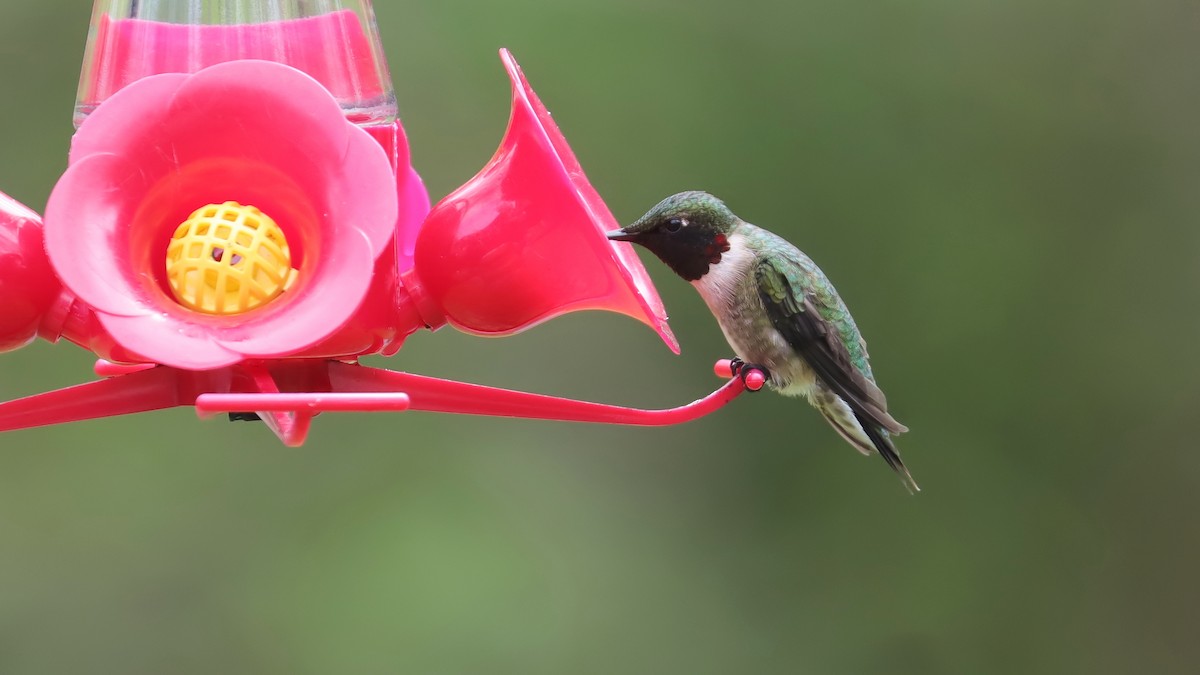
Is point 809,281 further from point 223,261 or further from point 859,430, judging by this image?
point 223,261

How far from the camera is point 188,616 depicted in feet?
16.1

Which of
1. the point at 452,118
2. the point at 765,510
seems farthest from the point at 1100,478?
the point at 452,118

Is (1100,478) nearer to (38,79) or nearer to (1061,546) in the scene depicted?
(1061,546)

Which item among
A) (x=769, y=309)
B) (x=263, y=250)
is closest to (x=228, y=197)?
(x=263, y=250)

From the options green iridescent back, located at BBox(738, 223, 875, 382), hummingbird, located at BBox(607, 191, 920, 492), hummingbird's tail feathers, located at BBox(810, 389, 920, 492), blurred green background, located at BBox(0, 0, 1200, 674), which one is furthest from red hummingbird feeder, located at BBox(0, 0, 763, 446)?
blurred green background, located at BBox(0, 0, 1200, 674)

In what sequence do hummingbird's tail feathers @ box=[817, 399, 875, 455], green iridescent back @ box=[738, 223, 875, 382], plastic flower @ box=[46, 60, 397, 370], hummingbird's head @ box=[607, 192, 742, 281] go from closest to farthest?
plastic flower @ box=[46, 60, 397, 370] < hummingbird's head @ box=[607, 192, 742, 281] < green iridescent back @ box=[738, 223, 875, 382] < hummingbird's tail feathers @ box=[817, 399, 875, 455]

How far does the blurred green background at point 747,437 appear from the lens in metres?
4.91

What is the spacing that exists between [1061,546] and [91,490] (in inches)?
147

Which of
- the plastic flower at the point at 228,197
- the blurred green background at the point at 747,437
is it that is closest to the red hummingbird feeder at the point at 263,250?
the plastic flower at the point at 228,197

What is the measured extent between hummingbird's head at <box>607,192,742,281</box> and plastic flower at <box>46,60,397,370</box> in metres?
0.70

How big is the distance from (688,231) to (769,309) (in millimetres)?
250

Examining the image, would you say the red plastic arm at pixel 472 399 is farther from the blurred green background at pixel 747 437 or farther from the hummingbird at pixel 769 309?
the blurred green background at pixel 747 437

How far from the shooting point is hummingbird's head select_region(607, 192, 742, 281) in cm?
231

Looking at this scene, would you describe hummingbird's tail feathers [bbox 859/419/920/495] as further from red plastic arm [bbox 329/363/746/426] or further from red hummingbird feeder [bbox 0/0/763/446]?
red plastic arm [bbox 329/363/746/426]
